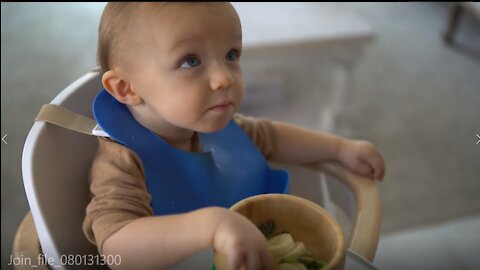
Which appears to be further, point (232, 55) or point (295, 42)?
point (295, 42)

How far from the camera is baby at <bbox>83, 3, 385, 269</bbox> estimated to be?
0.40 meters

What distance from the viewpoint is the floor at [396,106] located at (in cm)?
73

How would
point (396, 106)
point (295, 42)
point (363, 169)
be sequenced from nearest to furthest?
1. point (363, 169)
2. point (295, 42)
3. point (396, 106)

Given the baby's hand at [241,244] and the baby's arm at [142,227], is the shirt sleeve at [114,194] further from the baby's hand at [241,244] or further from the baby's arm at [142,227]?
the baby's hand at [241,244]

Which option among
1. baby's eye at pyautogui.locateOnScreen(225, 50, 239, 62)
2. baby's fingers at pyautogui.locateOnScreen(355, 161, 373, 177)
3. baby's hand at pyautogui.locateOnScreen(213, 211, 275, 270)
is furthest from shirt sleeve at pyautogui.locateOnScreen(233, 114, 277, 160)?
baby's hand at pyautogui.locateOnScreen(213, 211, 275, 270)

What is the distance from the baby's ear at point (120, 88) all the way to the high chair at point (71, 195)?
0.23 feet

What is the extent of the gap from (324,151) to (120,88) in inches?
12.9

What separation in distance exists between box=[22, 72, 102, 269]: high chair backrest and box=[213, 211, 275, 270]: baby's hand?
0.23 metres

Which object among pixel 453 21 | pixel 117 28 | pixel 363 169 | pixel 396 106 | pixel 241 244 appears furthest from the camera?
pixel 453 21

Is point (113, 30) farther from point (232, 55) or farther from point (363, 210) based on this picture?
point (363, 210)

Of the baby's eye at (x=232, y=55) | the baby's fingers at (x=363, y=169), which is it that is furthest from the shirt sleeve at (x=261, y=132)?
the baby's eye at (x=232, y=55)

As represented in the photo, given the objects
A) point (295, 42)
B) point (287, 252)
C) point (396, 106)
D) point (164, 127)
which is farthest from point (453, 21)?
point (287, 252)

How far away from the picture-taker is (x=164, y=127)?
587mm

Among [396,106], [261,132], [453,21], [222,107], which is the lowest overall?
[396,106]
